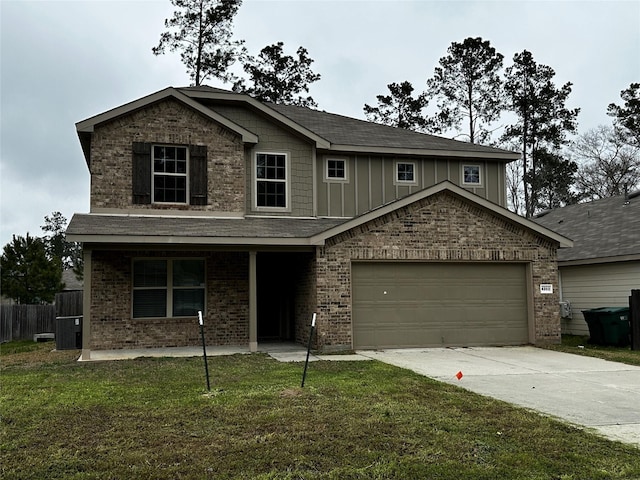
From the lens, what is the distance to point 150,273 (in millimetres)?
14438

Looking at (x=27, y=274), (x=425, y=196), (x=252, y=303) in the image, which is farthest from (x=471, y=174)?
(x=27, y=274)

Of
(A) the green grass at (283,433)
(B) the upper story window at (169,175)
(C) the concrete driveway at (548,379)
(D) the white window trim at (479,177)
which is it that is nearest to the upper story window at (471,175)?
(D) the white window trim at (479,177)

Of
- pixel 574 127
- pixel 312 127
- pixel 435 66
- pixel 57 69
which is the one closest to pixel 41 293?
pixel 57 69

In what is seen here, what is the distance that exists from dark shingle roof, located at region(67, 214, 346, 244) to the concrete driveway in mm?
3403

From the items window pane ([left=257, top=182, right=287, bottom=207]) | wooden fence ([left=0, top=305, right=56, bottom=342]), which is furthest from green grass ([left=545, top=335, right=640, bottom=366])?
wooden fence ([left=0, top=305, right=56, bottom=342])

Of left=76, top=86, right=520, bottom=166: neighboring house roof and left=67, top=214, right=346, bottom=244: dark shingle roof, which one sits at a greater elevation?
left=76, top=86, right=520, bottom=166: neighboring house roof

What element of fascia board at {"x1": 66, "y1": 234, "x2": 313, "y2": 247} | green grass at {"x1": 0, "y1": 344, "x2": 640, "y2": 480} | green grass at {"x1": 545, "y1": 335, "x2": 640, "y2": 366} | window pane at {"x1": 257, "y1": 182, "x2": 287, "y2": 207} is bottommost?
green grass at {"x1": 545, "y1": 335, "x2": 640, "y2": 366}

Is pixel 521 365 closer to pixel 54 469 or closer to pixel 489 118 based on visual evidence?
pixel 54 469

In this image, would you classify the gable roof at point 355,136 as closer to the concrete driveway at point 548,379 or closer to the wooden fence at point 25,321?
the concrete driveway at point 548,379

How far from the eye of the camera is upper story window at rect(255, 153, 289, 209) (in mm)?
15852

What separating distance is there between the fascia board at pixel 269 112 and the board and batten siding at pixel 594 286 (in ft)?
27.4

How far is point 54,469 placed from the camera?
515cm

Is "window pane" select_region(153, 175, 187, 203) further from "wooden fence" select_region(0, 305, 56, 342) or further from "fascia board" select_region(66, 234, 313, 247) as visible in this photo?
"wooden fence" select_region(0, 305, 56, 342)

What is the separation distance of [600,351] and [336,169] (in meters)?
7.94
